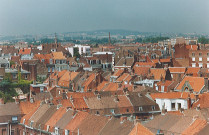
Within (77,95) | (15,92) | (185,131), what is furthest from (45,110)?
(15,92)

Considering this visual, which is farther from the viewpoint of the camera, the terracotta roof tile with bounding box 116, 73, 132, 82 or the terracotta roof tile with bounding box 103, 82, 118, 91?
the terracotta roof tile with bounding box 116, 73, 132, 82

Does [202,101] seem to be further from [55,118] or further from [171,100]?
[55,118]

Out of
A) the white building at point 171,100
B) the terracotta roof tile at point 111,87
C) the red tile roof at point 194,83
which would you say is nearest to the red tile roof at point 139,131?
the white building at point 171,100

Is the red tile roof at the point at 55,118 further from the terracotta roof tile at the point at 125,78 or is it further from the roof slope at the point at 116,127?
the terracotta roof tile at the point at 125,78

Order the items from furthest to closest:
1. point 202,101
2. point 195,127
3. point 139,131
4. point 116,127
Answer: point 202,101 < point 116,127 < point 195,127 < point 139,131

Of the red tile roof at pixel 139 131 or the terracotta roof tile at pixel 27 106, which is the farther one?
the terracotta roof tile at pixel 27 106

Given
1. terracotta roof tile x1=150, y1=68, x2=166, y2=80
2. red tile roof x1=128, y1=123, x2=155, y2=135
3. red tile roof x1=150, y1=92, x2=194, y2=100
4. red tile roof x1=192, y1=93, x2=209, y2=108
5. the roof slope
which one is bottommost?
terracotta roof tile x1=150, y1=68, x2=166, y2=80

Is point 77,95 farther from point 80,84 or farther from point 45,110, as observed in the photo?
point 80,84

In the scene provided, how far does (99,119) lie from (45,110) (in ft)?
43.9

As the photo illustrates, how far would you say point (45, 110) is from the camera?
2339 inches

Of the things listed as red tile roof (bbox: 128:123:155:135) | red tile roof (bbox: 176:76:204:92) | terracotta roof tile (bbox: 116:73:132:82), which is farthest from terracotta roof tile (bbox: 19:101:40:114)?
terracotta roof tile (bbox: 116:73:132:82)

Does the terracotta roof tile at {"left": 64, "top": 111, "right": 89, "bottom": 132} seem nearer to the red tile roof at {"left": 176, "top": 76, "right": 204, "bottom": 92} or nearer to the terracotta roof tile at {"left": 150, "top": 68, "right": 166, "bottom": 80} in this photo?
the red tile roof at {"left": 176, "top": 76, "right": 204, "bottom": 92}

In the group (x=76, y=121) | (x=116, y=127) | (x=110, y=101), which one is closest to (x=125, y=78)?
(x=110, y=101)

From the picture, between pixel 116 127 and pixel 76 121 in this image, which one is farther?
pixel 76 121
